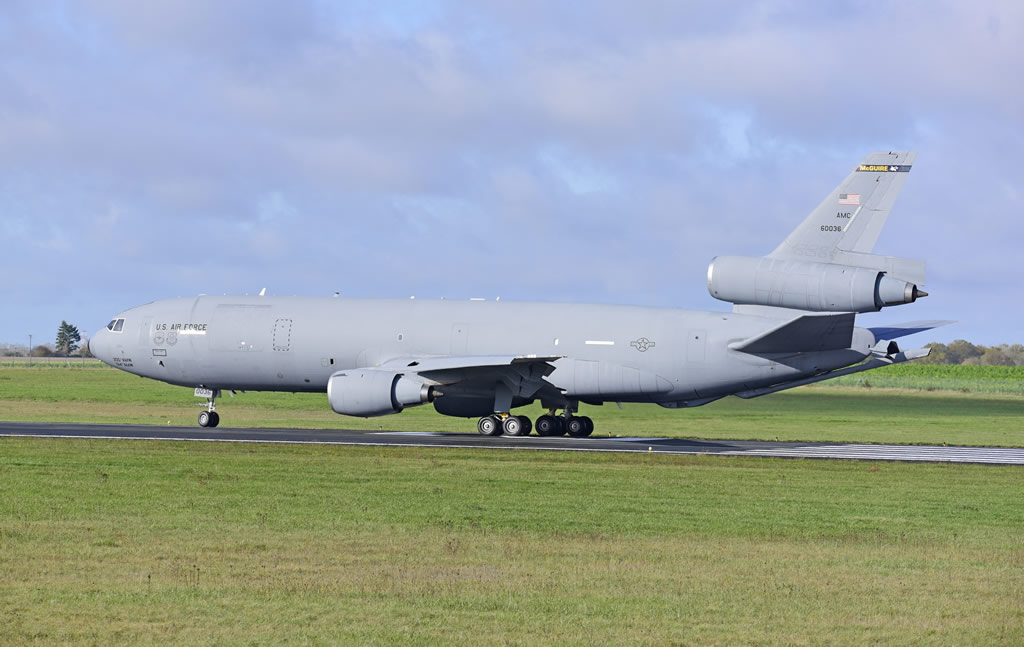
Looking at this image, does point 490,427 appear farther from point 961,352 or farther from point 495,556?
point 961,352

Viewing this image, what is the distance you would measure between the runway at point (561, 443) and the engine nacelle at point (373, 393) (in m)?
1.01

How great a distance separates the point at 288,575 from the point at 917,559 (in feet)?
27.3

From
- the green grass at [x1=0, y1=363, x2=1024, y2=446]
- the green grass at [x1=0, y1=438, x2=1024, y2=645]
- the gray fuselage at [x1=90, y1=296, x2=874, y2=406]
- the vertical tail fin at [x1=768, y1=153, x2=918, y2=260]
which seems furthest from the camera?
the green grass at [x1=0, y1=363, x2=1024, y2=446]

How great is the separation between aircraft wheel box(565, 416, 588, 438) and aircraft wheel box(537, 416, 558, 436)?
50cm

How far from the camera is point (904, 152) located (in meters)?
37.2

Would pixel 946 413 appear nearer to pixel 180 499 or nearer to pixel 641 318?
pixel 641 318

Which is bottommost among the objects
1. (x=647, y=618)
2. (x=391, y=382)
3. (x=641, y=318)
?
(x=647, y=618)

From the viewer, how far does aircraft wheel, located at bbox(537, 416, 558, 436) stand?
4166 cm

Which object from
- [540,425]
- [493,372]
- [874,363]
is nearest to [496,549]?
[493,372]

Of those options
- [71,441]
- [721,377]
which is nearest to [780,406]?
[721,377]

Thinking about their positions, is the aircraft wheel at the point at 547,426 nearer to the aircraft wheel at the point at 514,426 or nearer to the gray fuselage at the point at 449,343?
the aircraft wheel at the point at 514,426

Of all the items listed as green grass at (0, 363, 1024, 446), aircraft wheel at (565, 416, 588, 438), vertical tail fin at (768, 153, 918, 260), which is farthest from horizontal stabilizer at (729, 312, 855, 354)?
aircraft wheel at (565, 416, 588, 438)

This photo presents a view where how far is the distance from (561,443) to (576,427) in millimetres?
5493

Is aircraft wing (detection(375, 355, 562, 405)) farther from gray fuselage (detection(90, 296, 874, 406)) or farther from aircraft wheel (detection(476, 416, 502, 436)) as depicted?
aircraft wheel (detection(476, 416, 502, 436))
